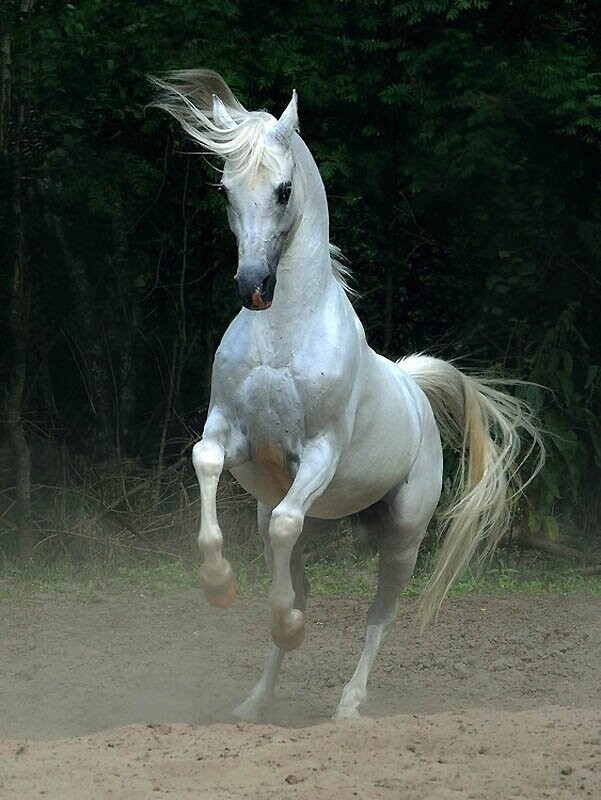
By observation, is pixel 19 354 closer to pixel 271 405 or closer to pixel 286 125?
pixel 271 405

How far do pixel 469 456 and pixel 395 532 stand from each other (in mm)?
857

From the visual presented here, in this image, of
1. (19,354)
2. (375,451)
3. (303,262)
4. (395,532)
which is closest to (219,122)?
(303,262)

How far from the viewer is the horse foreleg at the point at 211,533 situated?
183 inches

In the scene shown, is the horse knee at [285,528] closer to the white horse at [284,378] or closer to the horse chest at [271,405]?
the white horse at [284,378]

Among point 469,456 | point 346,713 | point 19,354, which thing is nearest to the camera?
point 346,713

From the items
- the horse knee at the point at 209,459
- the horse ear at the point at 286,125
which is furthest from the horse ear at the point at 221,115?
the horse knee at the point at 209,459

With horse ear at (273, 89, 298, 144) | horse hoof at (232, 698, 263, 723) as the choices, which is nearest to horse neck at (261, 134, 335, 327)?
horse ear at (273, 89, 298, 144)

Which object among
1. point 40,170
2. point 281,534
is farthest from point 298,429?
point 40,170

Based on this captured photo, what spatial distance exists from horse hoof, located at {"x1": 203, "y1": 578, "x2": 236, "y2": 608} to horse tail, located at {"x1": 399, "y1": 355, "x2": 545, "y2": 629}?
60.9 inches

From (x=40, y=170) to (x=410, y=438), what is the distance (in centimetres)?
491

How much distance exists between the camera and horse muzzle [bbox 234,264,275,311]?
14.3ft

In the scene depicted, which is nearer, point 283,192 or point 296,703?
point 283,192

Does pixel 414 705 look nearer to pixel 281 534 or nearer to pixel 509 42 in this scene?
pixel 281 534

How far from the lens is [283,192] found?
4.57m
